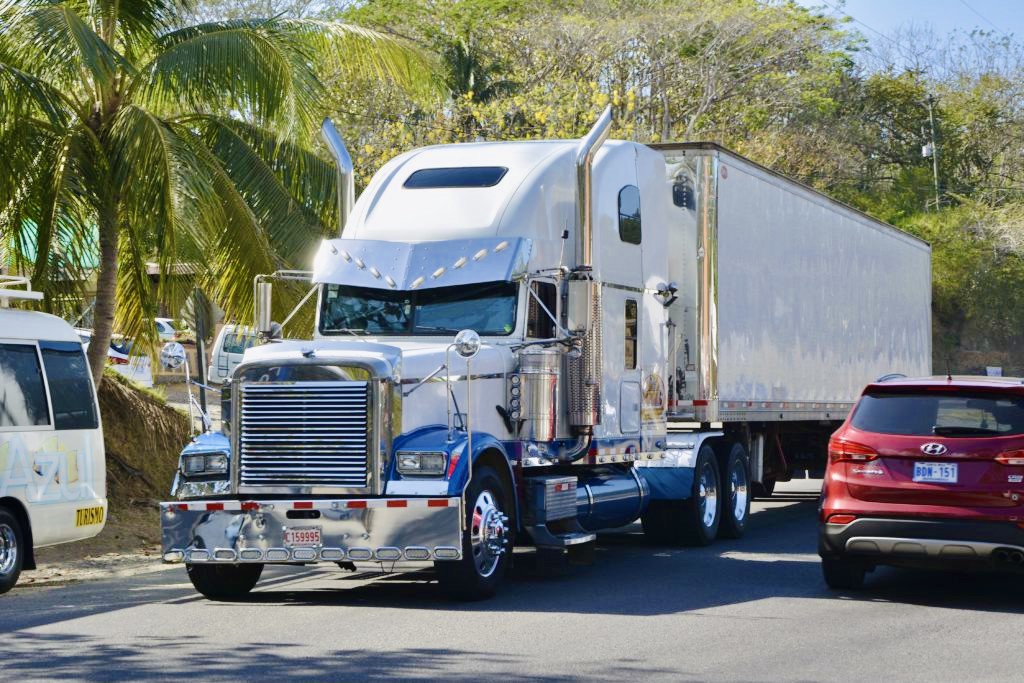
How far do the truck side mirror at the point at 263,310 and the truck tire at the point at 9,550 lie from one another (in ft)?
8.55

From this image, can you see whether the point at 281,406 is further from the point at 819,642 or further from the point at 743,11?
the point at 743,11

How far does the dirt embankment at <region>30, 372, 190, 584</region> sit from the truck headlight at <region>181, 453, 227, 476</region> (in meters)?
3.68

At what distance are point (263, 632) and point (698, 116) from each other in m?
31.0

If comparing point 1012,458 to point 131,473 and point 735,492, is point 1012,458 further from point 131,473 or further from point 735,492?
point 131,473

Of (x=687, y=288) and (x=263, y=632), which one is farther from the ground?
(x=687, y=288)

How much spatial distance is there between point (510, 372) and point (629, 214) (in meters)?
2.69

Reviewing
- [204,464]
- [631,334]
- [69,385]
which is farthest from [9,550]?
[631,334]

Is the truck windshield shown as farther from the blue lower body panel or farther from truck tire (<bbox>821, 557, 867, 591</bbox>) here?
the blue lower body panel

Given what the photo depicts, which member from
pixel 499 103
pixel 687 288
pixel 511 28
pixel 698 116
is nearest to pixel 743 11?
pixel 698 116

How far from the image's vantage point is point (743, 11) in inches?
1622

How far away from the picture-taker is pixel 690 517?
15.4m

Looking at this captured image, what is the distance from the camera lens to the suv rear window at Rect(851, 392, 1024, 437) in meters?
10.9

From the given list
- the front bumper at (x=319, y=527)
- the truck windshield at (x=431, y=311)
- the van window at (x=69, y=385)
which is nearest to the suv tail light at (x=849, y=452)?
the truck windshield at (x=431, y=311)

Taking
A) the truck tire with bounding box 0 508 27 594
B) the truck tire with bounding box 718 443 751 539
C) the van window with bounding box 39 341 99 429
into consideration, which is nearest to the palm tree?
the van window with bounding box 39 341 99 429
